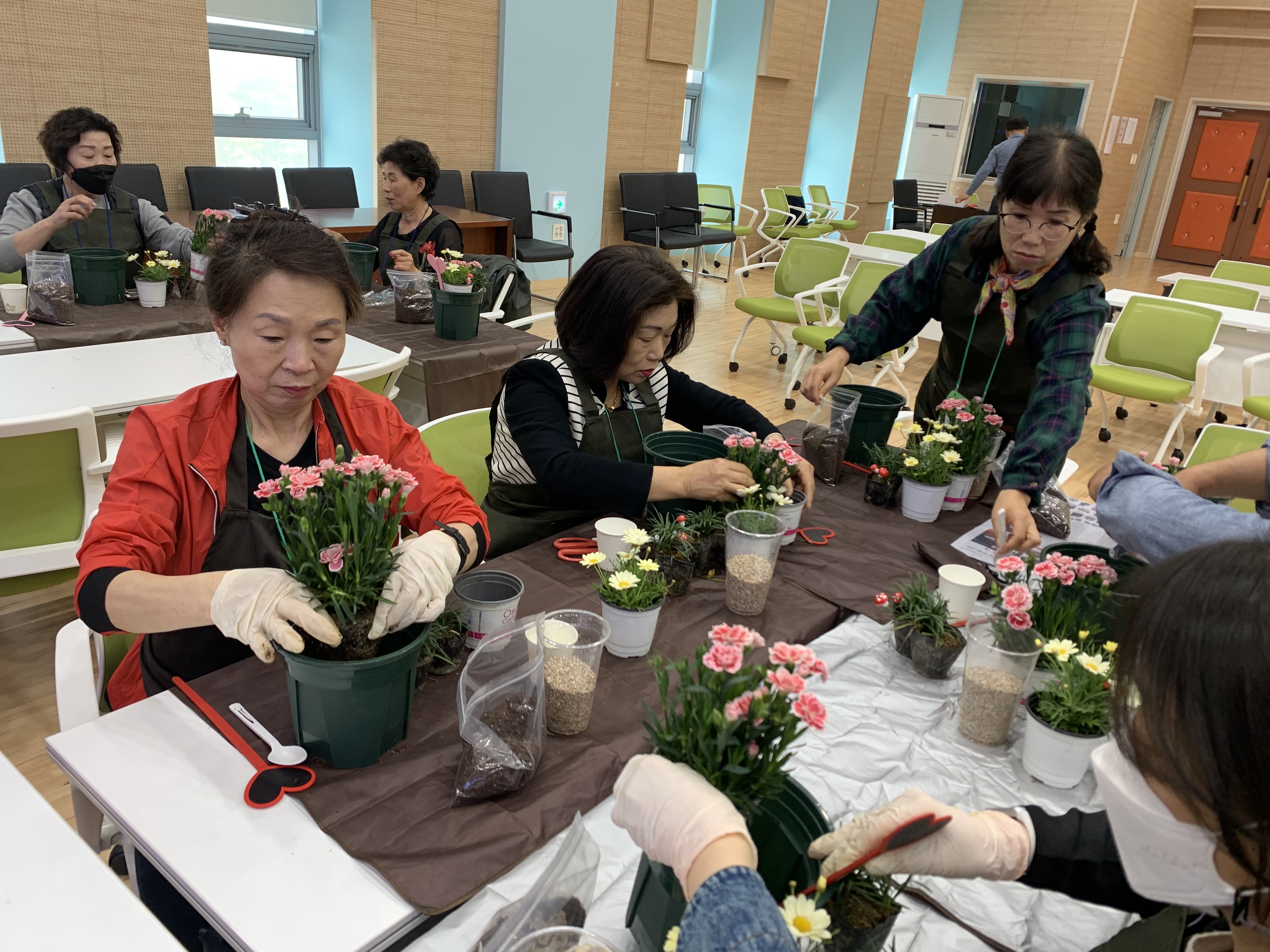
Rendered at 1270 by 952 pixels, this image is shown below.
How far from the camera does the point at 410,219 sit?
412 centimetres

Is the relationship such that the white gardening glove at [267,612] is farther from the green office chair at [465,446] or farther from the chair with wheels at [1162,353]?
the chair with wheels at [1162,353]

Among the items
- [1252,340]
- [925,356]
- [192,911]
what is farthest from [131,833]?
[925,356]

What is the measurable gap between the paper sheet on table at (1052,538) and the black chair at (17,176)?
5.09 metres

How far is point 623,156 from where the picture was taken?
8578 mm

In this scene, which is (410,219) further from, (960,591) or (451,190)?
(960,591)

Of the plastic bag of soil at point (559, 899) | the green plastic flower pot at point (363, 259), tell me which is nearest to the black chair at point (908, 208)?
the green plastic flower pot at point (363, 259)

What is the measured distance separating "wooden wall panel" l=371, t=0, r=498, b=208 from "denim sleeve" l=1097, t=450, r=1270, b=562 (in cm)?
625

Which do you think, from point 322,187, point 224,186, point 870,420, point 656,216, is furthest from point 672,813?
point 656,216

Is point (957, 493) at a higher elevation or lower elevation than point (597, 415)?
lower

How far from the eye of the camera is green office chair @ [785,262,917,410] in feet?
16.5

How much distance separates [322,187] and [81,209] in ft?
10.6

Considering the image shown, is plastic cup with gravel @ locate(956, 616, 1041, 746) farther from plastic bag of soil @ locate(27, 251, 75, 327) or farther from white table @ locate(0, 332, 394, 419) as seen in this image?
plastic bag of soil @ locate(27, 251, 75, 327)

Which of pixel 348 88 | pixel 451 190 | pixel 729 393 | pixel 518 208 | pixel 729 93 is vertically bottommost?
pixel 729 393

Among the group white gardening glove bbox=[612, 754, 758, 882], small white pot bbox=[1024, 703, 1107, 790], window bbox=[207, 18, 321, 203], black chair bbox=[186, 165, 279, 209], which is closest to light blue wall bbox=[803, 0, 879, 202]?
window bbox=[207, 18, 321, 203]
